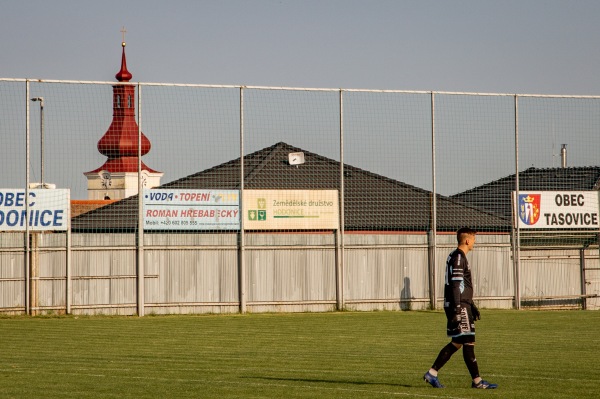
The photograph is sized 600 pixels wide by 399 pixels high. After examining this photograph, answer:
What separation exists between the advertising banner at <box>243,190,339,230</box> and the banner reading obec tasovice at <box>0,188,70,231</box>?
4.95m

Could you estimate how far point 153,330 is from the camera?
22.4 metres

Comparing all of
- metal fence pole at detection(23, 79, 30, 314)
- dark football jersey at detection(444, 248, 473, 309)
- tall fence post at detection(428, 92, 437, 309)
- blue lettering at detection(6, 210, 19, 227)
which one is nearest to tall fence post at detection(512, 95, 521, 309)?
tall fence post at detection(428, 92, 437, 309)

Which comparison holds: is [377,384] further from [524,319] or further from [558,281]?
[558,281]

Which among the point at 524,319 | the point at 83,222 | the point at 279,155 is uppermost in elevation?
the point at 279,155

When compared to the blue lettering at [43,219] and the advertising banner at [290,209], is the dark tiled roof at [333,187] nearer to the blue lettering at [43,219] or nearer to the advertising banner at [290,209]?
the advertising banner at [290,209]

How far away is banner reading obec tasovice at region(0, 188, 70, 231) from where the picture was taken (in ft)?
86.1

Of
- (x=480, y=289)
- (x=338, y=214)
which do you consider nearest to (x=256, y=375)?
(x=338, y=214)

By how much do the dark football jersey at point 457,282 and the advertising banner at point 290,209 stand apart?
1660 cm

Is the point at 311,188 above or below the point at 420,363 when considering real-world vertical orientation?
above

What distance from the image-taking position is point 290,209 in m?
28.6

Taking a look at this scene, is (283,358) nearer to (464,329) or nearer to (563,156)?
(464,329)

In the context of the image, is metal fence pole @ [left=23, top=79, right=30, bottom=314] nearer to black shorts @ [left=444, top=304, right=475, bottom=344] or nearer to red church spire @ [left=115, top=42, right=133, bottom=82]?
black shorts @ [left=444, top=304, right=475, bottom=344]

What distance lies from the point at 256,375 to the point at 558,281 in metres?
21.0

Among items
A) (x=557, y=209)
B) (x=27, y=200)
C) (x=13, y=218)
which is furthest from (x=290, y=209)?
(x=557, y=209)
